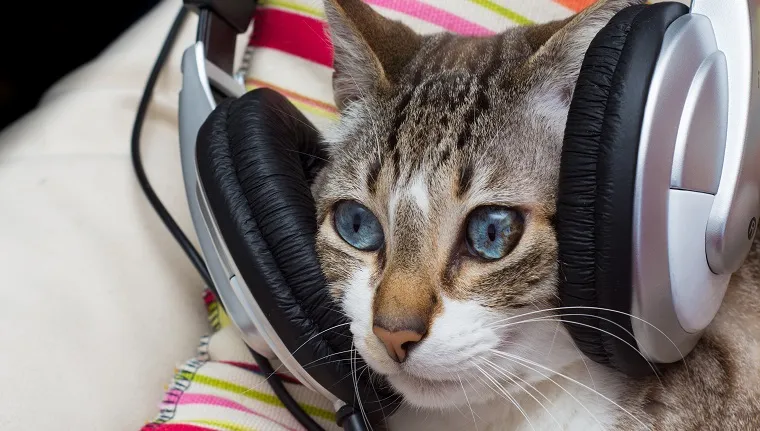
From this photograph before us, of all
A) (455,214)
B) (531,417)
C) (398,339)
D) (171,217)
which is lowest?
(171,217)

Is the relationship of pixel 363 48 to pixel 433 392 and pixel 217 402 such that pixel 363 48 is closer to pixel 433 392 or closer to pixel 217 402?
pixel 433 392

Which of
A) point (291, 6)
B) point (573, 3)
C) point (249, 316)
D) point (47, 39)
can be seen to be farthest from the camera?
point (47, 39)

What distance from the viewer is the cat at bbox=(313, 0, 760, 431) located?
0.77 metres

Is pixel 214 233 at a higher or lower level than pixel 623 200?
lower

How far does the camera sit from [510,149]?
815mm

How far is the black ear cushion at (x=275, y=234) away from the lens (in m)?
0.79

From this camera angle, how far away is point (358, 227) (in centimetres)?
90

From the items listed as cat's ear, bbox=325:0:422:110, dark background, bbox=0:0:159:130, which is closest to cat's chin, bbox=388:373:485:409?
cat's ear, bbox=325:0:422:110

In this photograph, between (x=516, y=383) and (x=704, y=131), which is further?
(x=516, y=383)

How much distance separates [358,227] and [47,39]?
121 centimetres

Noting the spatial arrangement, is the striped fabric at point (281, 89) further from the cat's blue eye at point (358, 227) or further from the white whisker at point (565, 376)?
the white whisker at point (565, 376)

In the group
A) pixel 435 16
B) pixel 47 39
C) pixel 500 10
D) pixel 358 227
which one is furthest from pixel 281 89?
pixel 47 39

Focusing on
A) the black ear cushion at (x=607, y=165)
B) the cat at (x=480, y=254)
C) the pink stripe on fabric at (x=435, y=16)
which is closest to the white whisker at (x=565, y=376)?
the cat at (x=480, y=254)

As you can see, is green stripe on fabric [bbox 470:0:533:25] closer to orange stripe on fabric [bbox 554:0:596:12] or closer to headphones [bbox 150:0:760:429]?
orange stripe on fabric [bbox 554:0:596:12]
